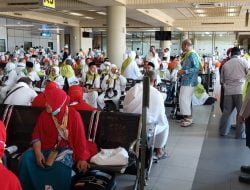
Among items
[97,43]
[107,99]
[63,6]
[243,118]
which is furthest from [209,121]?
[97,43]

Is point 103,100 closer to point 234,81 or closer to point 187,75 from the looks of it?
point 187,75

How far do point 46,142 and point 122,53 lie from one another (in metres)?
8.27

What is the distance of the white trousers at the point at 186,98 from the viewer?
6906 mm

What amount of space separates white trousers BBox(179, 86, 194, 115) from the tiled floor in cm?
47

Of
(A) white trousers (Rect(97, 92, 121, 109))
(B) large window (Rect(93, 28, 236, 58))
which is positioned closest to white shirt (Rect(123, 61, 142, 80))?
(A) white trousers (Rect(97, 92, 121, 109))

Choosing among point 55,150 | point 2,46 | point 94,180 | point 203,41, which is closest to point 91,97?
point 55,150

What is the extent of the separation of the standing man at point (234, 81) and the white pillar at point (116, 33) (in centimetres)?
573

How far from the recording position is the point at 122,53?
11.2 m

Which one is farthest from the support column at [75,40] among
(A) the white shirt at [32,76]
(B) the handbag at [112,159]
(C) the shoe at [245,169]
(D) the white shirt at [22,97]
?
(B) the handbag at [112,159]

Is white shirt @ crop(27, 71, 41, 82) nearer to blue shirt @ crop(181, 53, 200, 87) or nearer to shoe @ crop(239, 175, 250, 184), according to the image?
blue shirt @ crop(181, 53, 200, 87)

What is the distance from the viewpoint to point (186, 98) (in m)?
6.96

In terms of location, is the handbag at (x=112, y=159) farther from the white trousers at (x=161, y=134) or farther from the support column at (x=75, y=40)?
the support column at (x=75, y=40)

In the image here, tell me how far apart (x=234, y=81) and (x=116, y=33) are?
19.8ft

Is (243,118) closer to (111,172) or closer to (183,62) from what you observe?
(111,172)
